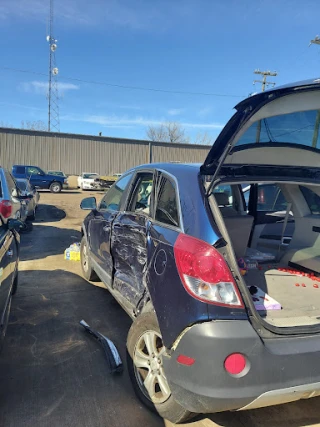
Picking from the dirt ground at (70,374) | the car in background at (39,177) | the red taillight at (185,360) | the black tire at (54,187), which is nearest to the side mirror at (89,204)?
the dirt ground at (70,374)

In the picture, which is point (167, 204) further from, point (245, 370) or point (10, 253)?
point (10, 253)

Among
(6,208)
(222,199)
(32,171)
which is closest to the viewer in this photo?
(222,199)

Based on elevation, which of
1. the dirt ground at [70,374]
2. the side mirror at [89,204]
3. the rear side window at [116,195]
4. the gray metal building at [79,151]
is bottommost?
the dirt ground at [70,374]

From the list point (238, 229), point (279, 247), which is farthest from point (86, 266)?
point (279, 247)

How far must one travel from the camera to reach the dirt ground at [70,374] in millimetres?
2396

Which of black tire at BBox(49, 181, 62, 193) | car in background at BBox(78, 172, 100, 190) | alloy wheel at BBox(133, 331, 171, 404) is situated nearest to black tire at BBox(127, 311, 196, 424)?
alloy wheel at BBox(133, 331, 171, 404)

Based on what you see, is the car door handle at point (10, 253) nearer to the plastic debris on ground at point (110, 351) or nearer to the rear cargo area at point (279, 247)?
the plastic debris on ground at point (110, 351)

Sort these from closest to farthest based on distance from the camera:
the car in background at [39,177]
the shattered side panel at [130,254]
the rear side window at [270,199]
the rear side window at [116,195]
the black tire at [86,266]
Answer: the shattered side panel at [130,254] < the rear side window at [116,195] < the rear side window at [270,199] < the black tire at [86,266] < the car in background at [39,177]

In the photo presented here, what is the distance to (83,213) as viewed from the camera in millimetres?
13734

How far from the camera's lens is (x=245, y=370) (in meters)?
1.84

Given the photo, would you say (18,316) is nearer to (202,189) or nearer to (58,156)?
(202,189)

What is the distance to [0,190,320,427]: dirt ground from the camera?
240 centimetres

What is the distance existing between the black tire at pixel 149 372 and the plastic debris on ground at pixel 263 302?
29.8 inches

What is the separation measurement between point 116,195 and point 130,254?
3.91 feet
